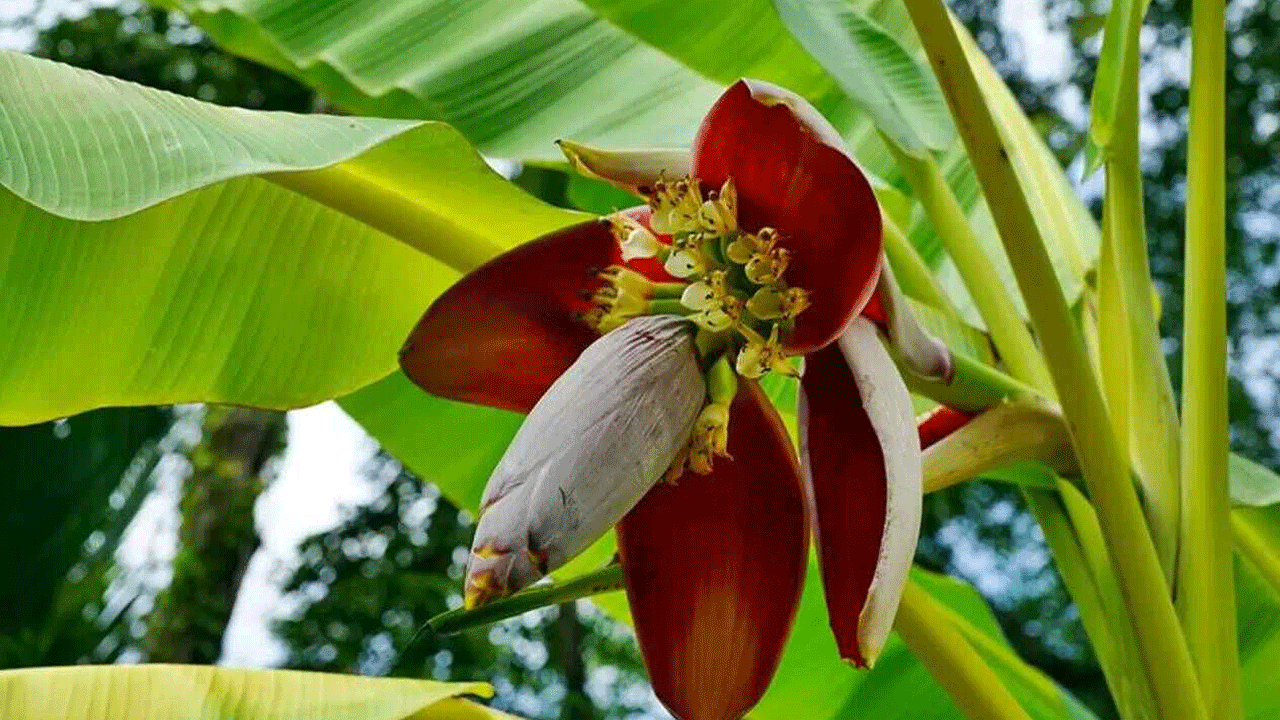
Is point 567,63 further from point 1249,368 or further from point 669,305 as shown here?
point 1249,368

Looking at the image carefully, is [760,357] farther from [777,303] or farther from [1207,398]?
[1207,398]

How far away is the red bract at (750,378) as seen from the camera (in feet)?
1.45

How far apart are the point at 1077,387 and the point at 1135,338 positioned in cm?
13

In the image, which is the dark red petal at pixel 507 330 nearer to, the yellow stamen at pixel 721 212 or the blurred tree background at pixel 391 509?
the yellow stamen at pixel 721 212

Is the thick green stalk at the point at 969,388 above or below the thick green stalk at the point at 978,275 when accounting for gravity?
above

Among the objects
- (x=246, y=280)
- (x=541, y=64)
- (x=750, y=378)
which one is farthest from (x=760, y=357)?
(x=541, y=64)

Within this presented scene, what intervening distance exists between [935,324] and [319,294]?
0.89 ft

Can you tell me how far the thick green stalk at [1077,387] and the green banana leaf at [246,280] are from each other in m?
0.17

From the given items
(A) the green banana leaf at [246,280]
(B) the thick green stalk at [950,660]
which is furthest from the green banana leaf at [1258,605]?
(A) the green banana leaf at [246,280]

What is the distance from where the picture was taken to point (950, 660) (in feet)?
1.82

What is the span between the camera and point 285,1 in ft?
2.85

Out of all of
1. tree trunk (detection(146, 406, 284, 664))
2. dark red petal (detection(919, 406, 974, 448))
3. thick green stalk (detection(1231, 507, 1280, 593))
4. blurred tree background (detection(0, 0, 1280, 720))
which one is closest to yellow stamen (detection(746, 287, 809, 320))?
dark red petal (detection(919, 406, 974, 448))

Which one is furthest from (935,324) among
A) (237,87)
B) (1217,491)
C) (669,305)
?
(237,87)

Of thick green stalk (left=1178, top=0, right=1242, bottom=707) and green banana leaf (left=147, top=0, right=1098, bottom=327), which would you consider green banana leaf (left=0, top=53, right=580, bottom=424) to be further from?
thick green stalk (left=1178, top=0, right=1242, bottom=707)
